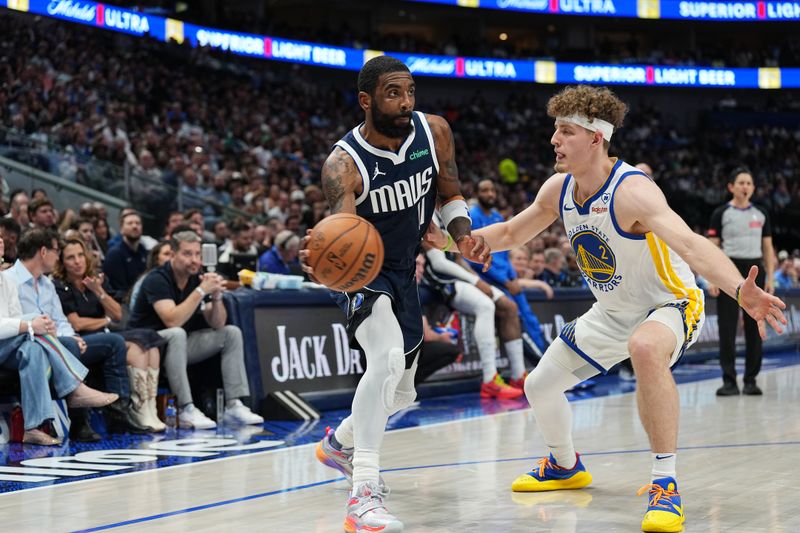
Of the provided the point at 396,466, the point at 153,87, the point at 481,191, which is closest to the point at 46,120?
the point at 153,87

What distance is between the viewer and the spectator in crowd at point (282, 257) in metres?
10.1

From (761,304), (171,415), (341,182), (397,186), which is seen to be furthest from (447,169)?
(171,415)

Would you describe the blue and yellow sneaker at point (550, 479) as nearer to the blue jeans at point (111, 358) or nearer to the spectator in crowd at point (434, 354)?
the blue jeans at point (111, 358)

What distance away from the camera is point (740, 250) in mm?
9250

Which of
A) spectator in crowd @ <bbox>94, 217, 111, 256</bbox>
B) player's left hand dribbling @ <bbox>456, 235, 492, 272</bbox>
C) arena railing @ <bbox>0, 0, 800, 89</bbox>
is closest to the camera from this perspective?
player's left hand dribbling @ <bbox>456, 235, 492, 272</bbox>

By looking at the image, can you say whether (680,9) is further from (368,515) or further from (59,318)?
(368,515)

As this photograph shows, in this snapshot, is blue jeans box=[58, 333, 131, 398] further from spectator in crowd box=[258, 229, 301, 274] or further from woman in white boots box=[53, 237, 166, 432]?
spectator in crowd box=[258, 229, 301, 274]

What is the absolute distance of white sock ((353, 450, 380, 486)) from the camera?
164 inches

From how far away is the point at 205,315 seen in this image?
7730 millimetres

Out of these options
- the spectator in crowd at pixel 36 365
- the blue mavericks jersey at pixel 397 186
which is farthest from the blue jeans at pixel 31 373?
the blue mavericks jersey at pixel 397 186

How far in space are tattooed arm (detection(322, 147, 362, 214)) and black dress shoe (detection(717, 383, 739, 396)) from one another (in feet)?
19.6

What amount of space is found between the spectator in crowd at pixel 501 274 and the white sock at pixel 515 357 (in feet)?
1.73

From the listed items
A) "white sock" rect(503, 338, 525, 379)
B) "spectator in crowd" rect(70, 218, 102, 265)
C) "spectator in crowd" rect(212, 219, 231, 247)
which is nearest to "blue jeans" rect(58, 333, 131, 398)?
"spectator in crowd" rect(70, 218, 102, 265)

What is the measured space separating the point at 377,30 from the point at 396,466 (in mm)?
28683
